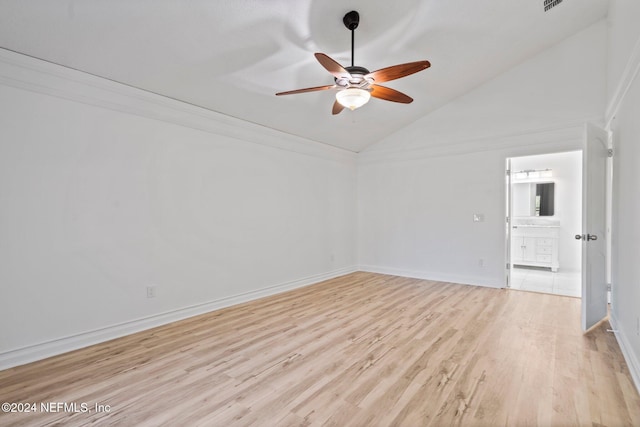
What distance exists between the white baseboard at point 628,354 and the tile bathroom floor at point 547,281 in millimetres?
1442

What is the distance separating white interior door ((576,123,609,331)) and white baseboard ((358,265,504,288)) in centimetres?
149

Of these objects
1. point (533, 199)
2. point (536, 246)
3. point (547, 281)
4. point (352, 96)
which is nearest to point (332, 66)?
point (352, 96)

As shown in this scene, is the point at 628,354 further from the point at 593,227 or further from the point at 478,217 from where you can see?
the point at 478,217

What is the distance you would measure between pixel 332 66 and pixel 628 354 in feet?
10.4

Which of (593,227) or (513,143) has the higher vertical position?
(513,143)

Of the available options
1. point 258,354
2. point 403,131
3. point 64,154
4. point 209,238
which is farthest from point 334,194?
point 64,154

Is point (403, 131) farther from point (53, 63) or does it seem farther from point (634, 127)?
point (53, 63)

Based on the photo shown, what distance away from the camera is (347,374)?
219 cm

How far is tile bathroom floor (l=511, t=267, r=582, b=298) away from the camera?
445 cm

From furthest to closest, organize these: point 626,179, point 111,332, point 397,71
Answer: point 111,332 < point 626,179 < point 397,71

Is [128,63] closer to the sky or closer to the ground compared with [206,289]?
closer to the sky

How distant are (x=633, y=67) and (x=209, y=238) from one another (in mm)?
4208

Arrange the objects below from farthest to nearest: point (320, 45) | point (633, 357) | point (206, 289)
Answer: point (206, 289) → point (320, 45) → point (633, 357)

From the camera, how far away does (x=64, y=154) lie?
263cm
